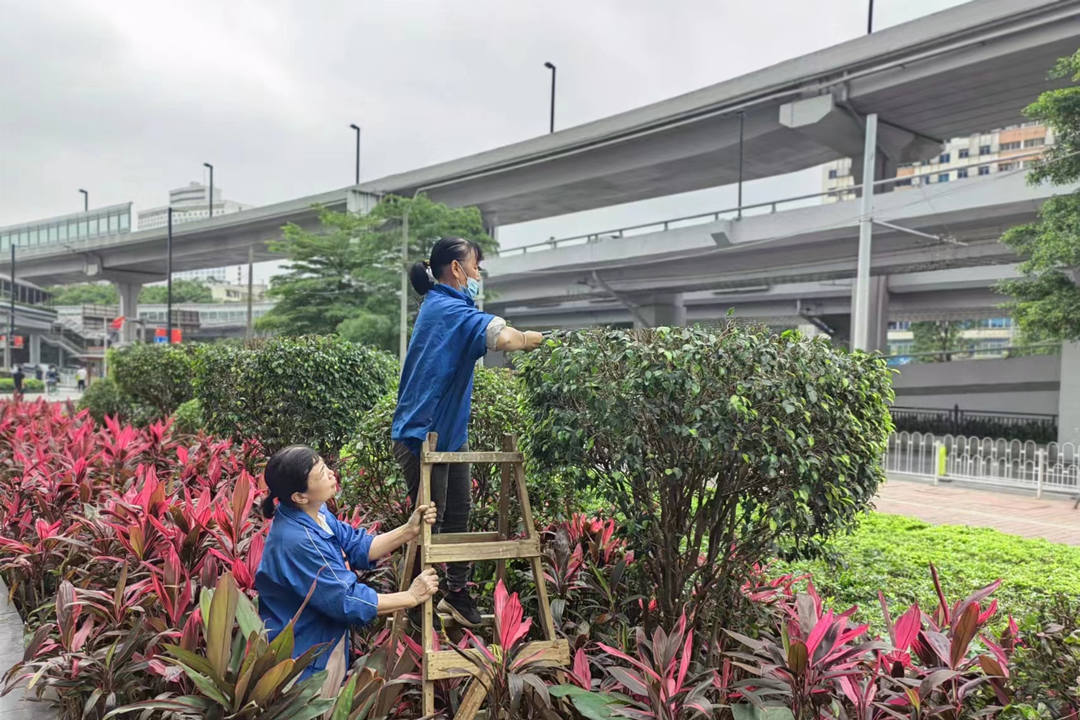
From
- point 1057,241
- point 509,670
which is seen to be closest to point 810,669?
point 509,670

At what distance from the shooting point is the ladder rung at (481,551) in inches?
110

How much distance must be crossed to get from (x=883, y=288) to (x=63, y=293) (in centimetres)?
10246

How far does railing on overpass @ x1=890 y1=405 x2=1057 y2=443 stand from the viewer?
18.9m

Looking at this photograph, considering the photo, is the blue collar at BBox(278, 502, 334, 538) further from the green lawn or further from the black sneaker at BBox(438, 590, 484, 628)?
the green lawn

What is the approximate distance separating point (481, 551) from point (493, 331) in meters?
0.82

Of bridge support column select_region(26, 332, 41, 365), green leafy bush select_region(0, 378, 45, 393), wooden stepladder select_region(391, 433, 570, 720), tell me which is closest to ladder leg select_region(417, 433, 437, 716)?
wooden stepladder select_region(391, 433, 570, 720)

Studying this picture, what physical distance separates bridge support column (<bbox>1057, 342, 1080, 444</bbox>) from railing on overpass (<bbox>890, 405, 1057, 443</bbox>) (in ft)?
9.86

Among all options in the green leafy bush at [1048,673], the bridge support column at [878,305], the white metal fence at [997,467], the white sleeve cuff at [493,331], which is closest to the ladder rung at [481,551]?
the white sleeve cuff at [493,331]

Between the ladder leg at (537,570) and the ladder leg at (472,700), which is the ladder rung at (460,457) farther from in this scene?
the ladder leg at (472,700)

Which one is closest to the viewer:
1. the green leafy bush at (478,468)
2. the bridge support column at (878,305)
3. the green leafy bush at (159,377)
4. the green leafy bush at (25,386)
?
the green leafy bush at (478,468)

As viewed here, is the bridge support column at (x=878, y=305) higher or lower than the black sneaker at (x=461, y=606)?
higher

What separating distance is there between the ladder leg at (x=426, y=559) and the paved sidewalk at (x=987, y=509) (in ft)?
25.1

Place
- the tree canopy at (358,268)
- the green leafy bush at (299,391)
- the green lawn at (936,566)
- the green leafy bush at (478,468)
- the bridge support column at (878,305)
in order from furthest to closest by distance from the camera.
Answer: the bridge support column at (878,305)
the tree canopy at (358,268)
the green leafy bush at (299,391)
the green lawn at (936,566)
the green leafy bush at (478,468)

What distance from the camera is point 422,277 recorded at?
3.16 meters
